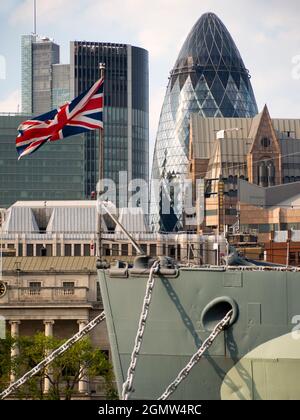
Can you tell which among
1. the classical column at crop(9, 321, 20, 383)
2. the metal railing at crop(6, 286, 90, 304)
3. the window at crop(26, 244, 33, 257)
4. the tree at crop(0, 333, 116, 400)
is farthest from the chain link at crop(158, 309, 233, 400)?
the window at crop(26, 244, 33, 257)

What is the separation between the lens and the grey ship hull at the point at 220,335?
156 ft

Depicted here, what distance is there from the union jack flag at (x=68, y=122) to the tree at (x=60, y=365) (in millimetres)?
34278

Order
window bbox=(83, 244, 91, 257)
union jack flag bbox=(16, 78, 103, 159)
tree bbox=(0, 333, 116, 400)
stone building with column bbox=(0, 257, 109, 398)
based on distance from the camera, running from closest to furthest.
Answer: union jack flag bbox=(16, 78, 103, 159)
tree bbox=(0, 333, 116, 400)
stone building with column bbox=(0, 257, 109, 398)
window bbox=(83, 244, 91, 257)

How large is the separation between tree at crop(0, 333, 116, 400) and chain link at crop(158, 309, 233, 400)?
139ft

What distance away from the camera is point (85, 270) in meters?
117

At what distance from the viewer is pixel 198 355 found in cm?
4750

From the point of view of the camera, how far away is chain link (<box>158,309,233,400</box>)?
47.2 m

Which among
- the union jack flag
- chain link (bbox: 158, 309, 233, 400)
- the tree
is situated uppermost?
the union jack flag

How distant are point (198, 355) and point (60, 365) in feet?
155

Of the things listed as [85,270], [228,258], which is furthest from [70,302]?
[228,258]

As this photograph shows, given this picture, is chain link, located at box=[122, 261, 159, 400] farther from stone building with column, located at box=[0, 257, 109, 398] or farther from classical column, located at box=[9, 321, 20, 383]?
stone building with column, located at box=[0, 257, 109, 398]

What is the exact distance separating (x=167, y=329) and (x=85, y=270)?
68.7 m

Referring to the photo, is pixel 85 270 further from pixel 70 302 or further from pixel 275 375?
pixel 275 375
